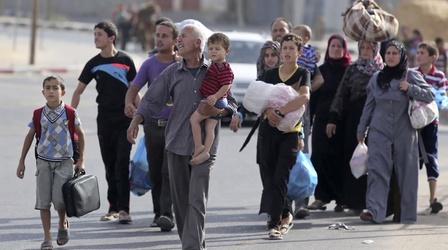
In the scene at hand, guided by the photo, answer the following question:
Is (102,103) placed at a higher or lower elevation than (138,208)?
higher

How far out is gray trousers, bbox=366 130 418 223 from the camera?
11.8 meters

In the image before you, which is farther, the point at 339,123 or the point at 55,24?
the point at 55,24

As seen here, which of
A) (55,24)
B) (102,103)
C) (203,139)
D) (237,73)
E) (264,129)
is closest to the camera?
(203,139)

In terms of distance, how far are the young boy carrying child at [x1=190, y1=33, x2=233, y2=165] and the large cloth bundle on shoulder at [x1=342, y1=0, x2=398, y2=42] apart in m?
2.79

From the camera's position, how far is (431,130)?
41.0 feet

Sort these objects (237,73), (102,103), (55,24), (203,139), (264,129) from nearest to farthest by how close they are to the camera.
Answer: (203,139) < (264,129) < (102,103) < (237,73) < (55,24)

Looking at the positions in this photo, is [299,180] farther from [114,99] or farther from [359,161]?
[114,99]

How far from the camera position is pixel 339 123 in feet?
40.9

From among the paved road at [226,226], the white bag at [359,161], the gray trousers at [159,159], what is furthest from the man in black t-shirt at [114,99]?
the white bag at [359,161]

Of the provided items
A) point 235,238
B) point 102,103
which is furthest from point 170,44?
point 235,238

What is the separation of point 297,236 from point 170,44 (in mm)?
2000

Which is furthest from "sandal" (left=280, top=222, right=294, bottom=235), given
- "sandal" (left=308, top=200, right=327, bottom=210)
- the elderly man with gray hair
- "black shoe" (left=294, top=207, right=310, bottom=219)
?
"sandal" (left=308, top=200, right=327, bottom=210)

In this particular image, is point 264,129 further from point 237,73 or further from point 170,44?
point 237,73

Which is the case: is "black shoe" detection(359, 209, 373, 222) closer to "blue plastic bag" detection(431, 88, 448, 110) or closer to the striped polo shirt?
"blue plastic bag" detection(431, 88, 448, 110)
